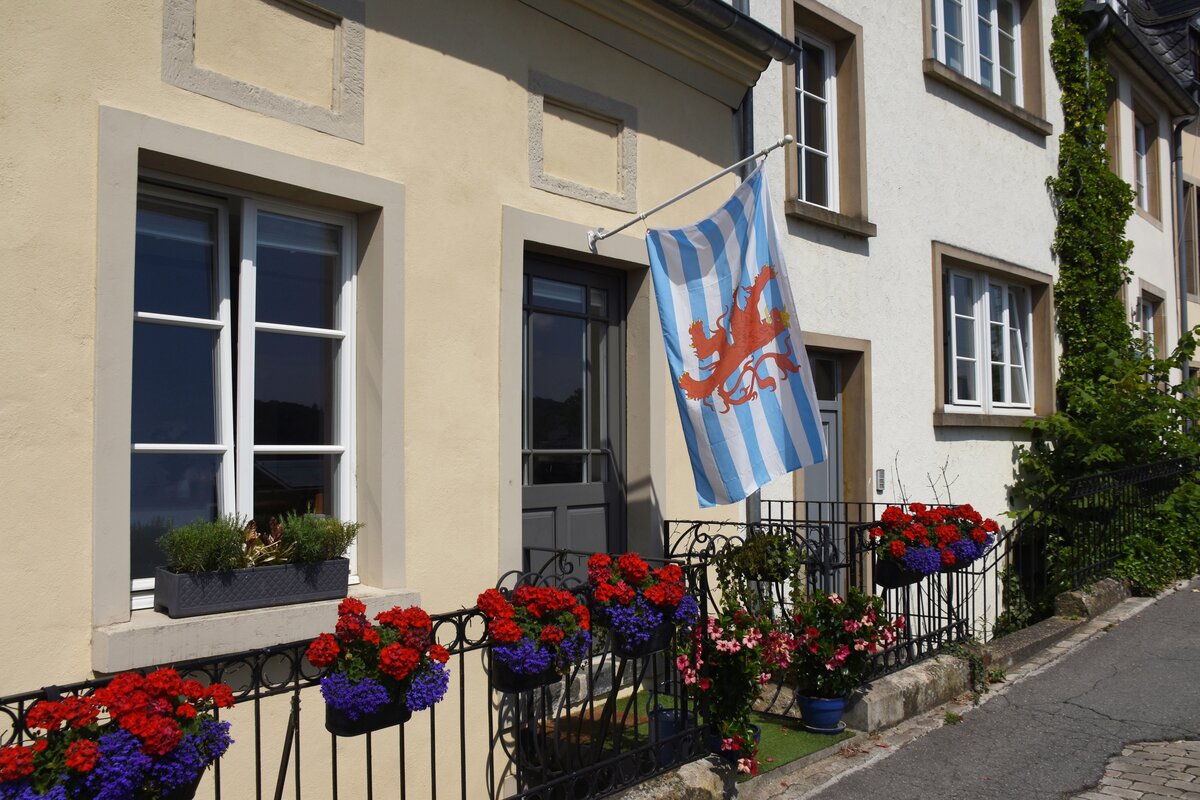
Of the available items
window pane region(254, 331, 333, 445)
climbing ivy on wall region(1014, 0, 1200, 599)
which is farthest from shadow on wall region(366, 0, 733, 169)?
climbing ivy on wall region(1014, 0, 1200, 599)

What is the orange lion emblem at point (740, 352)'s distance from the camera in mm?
5359

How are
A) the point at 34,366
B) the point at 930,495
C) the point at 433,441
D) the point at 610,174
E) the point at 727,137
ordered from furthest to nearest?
the point at 930,495, the point at 727,137, the point at 610,174, the point at 433,441, the point at 34,366

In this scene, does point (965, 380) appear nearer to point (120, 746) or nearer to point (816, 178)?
point (816, 178)

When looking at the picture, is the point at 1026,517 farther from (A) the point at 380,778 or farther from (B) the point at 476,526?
(A) the point at 380,778

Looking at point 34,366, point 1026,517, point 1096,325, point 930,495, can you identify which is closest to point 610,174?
point 34,366

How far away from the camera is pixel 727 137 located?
6949 mm

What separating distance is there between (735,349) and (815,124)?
3715mm

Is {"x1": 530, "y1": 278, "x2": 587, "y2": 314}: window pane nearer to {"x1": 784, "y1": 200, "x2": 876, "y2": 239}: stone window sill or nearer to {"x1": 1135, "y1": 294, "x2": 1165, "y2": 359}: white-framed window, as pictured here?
{"x1": 784, "y1": 200, "x2": 876, "y2": 239}: stone window sill

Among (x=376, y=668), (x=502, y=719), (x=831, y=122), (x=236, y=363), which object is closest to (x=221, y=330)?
(x=236, y=363)

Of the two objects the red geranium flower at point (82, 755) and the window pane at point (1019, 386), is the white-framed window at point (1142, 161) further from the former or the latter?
the red geranium flower at point (82, 755)

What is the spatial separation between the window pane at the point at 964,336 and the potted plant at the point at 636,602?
6.48m

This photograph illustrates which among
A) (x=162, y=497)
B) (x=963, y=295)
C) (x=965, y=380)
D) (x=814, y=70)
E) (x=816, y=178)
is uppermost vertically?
(x=814, y=70)

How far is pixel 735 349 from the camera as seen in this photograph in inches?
218

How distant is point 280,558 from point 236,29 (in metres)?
2.27
